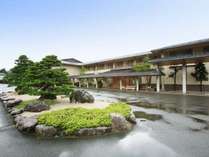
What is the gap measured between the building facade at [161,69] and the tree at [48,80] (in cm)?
1511

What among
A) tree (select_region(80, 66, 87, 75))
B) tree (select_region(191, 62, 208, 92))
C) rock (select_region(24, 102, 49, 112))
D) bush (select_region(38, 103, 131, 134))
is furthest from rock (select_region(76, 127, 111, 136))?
tree (select_region(80, 66, 87, 75))

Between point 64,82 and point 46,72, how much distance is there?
4.25 ft

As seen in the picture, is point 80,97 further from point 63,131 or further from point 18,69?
point 18,69

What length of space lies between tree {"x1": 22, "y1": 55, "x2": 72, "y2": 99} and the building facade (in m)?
15.1

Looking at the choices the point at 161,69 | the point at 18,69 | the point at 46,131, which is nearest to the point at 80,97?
the point at 46,131

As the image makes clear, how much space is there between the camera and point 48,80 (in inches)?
491

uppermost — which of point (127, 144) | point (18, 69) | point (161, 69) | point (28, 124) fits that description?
point (161, 69)

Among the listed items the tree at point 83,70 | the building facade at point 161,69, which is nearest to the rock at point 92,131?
the building facade at point 161,69

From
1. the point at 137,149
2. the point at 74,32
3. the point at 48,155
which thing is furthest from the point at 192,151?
the point at 74,32

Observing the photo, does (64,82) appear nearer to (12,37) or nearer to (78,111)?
(78,111)

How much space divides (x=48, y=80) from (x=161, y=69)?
21.3 metres

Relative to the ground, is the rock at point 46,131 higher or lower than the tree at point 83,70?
lower

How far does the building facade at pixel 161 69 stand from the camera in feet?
79.8

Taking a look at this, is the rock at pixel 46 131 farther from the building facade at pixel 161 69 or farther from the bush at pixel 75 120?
the building facade at pixel 161 69
